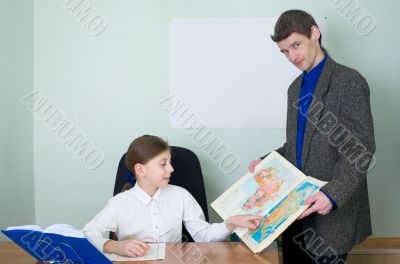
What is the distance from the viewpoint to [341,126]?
4.90 feet

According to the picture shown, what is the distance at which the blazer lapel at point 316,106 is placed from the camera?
61.9 inches

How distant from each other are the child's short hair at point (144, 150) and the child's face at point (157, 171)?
0.8 inches

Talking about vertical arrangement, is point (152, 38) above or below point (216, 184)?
above

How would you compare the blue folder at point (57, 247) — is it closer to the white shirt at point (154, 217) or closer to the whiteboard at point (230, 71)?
the white shirt at point (154, 217)

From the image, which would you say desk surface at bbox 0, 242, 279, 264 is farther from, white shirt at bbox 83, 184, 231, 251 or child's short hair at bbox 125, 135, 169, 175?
child's short hair at bbox 125, 135, 169, 175

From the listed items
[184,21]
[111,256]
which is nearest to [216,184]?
[184,21]

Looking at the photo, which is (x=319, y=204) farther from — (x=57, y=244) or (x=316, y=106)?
(x=57, y=244)

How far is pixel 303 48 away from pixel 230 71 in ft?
2.94

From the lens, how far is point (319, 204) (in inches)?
56.2

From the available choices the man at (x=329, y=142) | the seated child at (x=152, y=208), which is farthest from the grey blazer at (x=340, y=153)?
the seated child at (x=152, y=208)

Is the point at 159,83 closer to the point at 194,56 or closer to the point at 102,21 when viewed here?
the point at 194,56

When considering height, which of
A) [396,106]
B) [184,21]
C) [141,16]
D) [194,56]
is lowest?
[396,106]

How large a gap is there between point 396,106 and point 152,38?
1448mm

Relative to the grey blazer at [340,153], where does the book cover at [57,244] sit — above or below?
above
